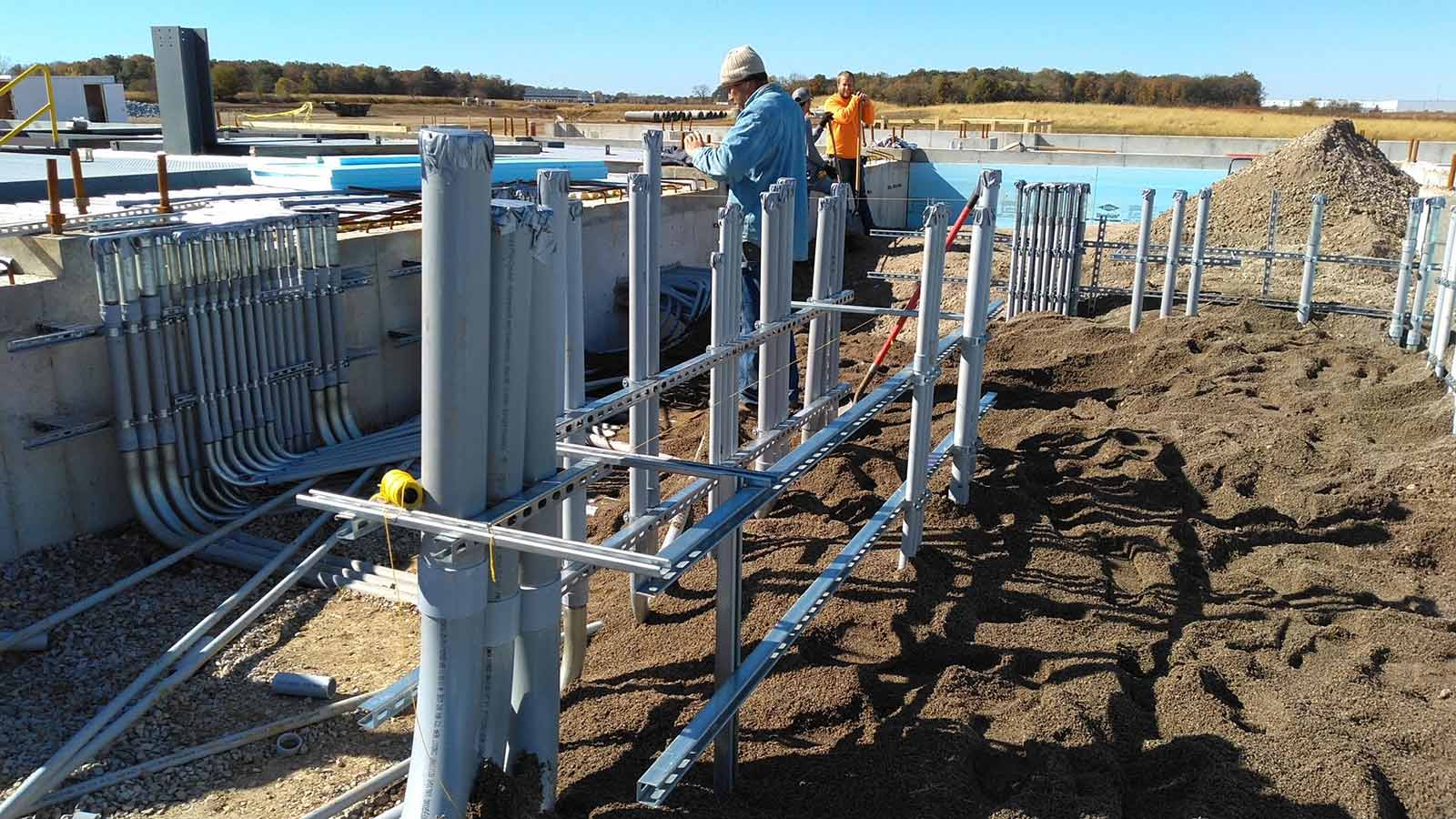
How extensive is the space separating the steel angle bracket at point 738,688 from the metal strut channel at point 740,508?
349 millimetres

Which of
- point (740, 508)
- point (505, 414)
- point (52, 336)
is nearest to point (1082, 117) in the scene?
point (52, 336)

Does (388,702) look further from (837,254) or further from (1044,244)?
(1044,244)

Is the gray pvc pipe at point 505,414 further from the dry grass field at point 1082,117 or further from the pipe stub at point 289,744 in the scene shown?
the dry grass field at point 1082,117

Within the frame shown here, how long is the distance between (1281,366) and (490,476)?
24.1ft

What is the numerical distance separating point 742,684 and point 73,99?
921 inches

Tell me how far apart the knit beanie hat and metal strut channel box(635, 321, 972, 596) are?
280cm

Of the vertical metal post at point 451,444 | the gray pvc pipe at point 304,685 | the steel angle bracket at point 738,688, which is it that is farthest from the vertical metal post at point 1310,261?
the vertical metal post at point 451,444

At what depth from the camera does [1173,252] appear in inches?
370

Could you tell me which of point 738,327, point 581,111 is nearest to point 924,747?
point 738,327

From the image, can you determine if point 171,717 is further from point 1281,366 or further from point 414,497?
point 1281,366

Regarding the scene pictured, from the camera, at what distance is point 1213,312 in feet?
31.8

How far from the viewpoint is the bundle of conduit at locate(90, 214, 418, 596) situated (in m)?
5.81

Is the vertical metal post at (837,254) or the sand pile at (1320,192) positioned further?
the sand pile at (1320,192)

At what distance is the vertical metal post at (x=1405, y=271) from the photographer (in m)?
8.70
